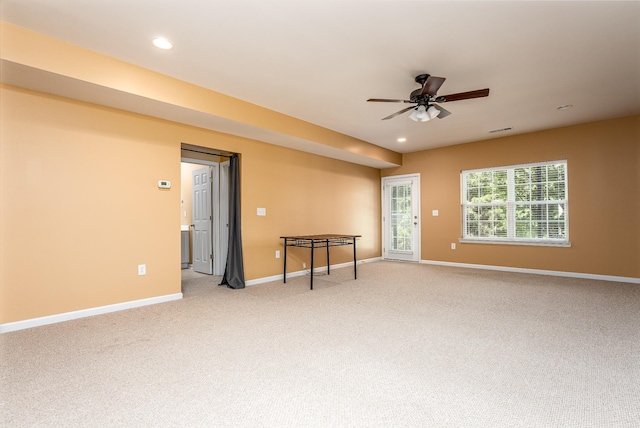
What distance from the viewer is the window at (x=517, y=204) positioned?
5.52 m

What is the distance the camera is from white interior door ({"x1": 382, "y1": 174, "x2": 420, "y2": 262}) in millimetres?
7320

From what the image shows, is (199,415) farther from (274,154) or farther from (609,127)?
(609,127)

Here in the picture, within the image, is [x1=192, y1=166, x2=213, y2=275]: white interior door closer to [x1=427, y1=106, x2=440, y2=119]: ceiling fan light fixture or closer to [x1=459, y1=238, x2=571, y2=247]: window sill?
[x1=427, y1=106, x2=440, y2=119]: ceiling fan light fixture

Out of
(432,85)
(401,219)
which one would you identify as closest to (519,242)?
(401,219)

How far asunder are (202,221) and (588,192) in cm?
684

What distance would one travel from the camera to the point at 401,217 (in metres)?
7.65

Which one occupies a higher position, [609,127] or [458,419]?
[609,127]

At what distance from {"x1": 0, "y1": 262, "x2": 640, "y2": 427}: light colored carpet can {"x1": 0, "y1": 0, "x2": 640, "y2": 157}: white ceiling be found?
8.61 feet

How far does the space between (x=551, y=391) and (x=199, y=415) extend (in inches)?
80.6

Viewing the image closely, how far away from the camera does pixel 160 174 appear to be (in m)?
3.90

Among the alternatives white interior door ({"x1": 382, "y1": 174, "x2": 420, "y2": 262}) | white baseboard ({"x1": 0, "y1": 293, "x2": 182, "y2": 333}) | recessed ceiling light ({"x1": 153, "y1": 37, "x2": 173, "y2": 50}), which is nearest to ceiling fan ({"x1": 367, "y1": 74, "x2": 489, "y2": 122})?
recessed ceiling light ({"x1": 153, "y1": 37, "x2": 173, "y2": 50})

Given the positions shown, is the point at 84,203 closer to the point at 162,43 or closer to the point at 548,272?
the point at 162,43

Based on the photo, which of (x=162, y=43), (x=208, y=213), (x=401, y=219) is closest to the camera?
(x=162, y=43)

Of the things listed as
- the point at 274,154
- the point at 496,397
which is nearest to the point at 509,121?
the point at 274,154
